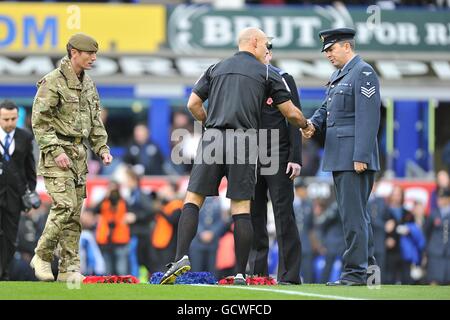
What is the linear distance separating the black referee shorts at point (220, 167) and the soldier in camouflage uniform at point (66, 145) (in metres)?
0.99

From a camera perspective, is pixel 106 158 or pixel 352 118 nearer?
pixel 106 158

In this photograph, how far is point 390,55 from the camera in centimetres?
2352

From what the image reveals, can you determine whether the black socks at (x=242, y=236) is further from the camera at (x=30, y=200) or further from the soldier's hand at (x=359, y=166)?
the camera at (x=30, y=200)

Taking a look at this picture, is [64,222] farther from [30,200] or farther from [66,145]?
[30,200]

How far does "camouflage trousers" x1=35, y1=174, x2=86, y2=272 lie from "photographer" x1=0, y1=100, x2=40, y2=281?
2.45 meters

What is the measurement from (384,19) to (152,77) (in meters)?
5.02

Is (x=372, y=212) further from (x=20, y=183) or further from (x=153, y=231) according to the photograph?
(x=20, y=183)

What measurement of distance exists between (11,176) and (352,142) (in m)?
4.43

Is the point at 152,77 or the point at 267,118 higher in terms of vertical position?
the point at 152,77

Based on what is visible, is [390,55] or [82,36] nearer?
[82,36]

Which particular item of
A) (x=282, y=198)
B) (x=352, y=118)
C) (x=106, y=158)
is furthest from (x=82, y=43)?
(x=352, y=118)

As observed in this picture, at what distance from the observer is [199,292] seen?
10.4 m
